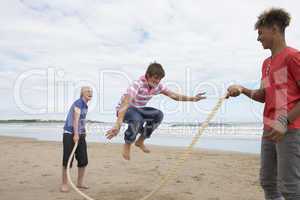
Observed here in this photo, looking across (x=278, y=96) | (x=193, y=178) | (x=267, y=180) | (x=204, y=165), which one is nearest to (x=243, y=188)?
(x=193, y=178)

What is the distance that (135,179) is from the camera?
845cm

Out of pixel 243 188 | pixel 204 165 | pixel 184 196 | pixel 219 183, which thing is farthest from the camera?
pixel 204 165

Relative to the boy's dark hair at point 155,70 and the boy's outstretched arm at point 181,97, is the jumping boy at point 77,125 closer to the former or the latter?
the boy's outstretched arm at point 181,97

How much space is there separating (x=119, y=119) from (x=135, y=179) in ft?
13.0

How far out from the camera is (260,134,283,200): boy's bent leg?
352cm

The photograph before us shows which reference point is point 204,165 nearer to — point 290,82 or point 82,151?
point 82,151

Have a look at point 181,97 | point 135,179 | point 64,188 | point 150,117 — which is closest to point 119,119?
point 150,117

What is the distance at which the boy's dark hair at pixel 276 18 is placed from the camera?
3396 millimetres

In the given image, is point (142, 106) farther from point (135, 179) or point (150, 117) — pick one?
point (135, 179)

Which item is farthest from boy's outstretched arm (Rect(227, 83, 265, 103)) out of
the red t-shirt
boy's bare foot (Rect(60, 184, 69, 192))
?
boy's bare foot (Rect(60, 184, 69, 192))

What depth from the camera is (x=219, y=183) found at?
8.05m

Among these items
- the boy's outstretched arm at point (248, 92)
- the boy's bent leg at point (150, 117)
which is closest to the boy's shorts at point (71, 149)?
the boy's bent leg at point (150, 117)

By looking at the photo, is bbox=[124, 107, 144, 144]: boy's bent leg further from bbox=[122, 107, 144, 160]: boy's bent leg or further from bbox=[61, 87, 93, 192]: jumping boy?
bbox=[61, 87, 93, 192]: jumping boy

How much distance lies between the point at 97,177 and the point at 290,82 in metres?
6.37
